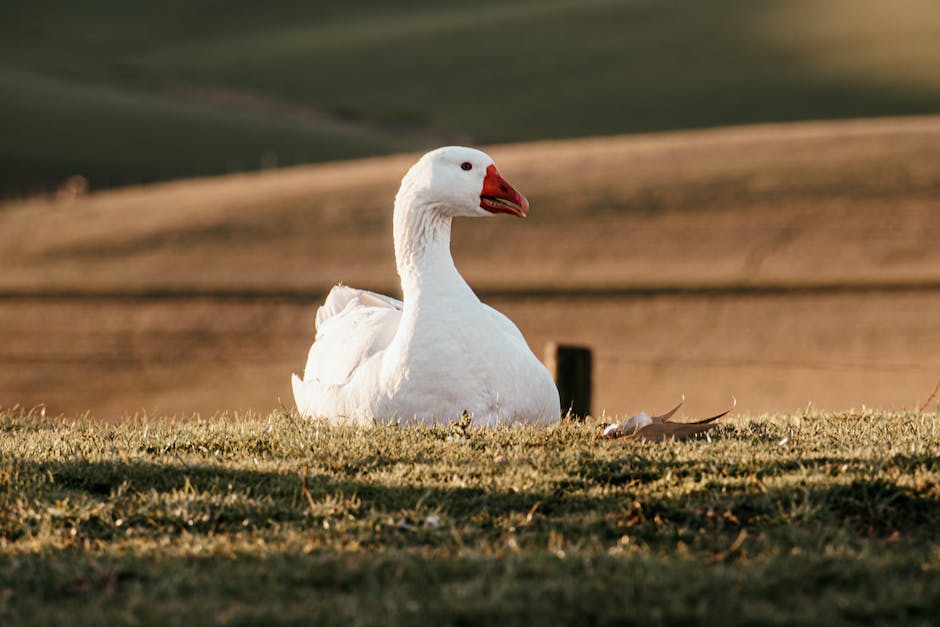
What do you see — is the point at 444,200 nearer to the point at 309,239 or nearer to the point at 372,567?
the point at 372,567

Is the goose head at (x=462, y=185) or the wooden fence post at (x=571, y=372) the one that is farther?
the wooden fence post at (x=571, y=372)

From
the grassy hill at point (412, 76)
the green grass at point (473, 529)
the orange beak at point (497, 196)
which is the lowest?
the green grass at point (473, 529)

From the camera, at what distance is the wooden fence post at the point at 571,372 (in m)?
13.3

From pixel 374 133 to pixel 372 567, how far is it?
303 feet

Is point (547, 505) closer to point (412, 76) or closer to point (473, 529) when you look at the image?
point (473, 529)

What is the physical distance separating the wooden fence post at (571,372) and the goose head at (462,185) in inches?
145

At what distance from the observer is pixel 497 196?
9.84 metres

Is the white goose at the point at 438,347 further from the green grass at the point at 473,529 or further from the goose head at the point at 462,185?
the green grass at the point at 473,529

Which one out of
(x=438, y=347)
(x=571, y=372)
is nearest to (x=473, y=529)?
(x=438, y=347)

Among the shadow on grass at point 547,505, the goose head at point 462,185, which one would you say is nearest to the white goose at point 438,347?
the goose head at point 462,185

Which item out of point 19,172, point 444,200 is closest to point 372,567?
point 444,200

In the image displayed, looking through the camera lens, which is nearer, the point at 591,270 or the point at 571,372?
the point at 571,372

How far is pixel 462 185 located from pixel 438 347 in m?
1.44

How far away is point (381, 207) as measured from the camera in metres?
44.2
